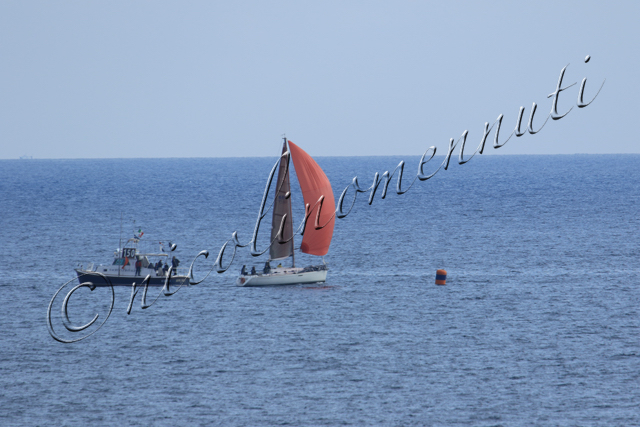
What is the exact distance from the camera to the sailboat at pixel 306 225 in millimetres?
72125

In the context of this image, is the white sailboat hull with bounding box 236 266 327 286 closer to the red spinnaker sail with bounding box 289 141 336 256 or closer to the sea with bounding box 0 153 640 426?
the sea with bounding box 0 153 640 426

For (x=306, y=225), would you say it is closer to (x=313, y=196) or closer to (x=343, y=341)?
(x=313, y=196)

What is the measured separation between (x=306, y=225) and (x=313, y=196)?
14.1 feet

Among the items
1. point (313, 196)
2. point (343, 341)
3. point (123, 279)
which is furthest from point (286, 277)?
point (343, 341)

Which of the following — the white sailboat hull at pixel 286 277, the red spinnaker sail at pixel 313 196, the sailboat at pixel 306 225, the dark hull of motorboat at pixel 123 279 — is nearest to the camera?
the dark hull of motorboat at pixel 123 279

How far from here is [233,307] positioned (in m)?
66.5

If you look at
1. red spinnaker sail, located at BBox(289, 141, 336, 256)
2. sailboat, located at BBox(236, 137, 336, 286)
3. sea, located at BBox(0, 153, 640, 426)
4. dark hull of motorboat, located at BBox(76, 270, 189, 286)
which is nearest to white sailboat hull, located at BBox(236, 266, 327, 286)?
sailboat, located at BBox(236, 137, 336, 286)

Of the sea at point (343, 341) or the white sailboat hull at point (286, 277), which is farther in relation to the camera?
the white sailboat hull at point (286, 277)

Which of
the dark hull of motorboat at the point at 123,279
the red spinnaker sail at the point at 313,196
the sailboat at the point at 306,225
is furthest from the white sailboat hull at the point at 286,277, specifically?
the dark hull of motorboat at the point at 123,279

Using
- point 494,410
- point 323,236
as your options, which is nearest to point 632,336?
point 494,410

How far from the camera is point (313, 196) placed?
7256 centimetres

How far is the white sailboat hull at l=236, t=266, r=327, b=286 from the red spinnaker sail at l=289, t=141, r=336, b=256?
200cm

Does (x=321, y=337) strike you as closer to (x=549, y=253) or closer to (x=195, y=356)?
(x=195, y=356)

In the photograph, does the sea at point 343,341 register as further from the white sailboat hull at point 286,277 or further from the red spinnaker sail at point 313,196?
the red spinnaker sail at point 313,196
